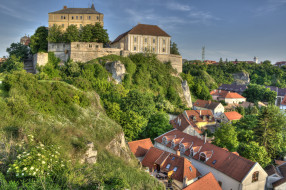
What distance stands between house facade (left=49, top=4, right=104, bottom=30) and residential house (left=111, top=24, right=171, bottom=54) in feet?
21.0

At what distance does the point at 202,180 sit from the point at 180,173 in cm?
235

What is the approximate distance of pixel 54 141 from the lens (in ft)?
35.4

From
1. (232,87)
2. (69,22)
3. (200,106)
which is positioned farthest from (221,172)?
(232,87)

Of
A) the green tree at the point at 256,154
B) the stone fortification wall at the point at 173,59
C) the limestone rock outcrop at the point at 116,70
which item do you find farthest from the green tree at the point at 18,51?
the green tree at the point at 256,154

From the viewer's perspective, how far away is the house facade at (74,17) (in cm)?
3884

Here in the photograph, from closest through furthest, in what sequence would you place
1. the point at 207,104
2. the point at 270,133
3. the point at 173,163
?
1. the point at 173,163
2. the point at 270,133
3. the point at 207,104

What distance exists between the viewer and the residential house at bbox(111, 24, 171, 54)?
1690 inches

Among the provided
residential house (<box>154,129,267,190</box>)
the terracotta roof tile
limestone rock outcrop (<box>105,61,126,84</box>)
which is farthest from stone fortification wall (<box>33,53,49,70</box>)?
residential house (<box>154,129,267,190</box>)

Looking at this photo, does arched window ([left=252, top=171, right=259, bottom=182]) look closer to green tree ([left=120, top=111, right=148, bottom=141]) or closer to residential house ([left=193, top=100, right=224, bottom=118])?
green tree ([left=120, top=111, right=148, bottom=141])

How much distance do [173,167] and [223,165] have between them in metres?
4.87

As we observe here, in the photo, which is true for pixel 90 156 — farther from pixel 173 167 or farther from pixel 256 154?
pixel 256 154

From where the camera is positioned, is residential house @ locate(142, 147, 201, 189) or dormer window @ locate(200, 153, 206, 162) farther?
dormer window @ locate(200, 153, 206, 162)

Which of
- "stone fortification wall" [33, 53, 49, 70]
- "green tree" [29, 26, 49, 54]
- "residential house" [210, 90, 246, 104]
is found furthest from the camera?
"residential house" [210, 90, 246, 104]

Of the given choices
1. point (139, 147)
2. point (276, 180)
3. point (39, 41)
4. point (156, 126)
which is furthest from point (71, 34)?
point (276, 180)
